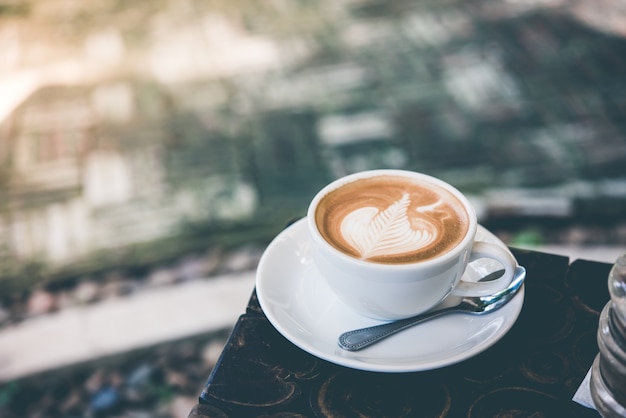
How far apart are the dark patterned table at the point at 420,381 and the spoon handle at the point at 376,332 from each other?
33mm

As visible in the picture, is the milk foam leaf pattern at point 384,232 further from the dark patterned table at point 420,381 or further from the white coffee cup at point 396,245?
the dark patterned table at point 420,381

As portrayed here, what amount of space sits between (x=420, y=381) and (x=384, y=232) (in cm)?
15

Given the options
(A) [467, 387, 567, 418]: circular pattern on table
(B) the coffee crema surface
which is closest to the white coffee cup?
(B) the coffee crema surface

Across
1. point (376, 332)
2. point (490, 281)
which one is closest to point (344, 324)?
point (376, 332)

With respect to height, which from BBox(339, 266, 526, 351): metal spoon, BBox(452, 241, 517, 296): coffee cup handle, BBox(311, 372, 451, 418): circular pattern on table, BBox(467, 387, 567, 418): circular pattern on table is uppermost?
BBox(452, 241, 517, 296): coffee cup handle

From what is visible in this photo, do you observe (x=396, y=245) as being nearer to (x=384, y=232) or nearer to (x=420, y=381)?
(x=384, y=232)

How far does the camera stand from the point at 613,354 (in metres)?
0.56

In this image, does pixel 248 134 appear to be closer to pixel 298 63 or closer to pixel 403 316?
pixel 298 63

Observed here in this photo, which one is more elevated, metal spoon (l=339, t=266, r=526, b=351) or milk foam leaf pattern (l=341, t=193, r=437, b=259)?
milk foam leaf pattern (l=341, t=193, r=437, b=259)

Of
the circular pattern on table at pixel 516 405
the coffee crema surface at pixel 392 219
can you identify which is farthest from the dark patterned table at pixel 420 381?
the coffee crema surface at pixel 392 219

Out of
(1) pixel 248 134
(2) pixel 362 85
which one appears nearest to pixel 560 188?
(2) pixel 362 85

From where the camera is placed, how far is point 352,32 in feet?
6.79

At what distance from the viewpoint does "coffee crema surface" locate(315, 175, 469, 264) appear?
659 millimetres

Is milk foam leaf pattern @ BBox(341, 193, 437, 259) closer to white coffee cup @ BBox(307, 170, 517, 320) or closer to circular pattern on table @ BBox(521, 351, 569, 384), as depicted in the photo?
white coffee cup @ BBox(307, 170, 517, 320)
